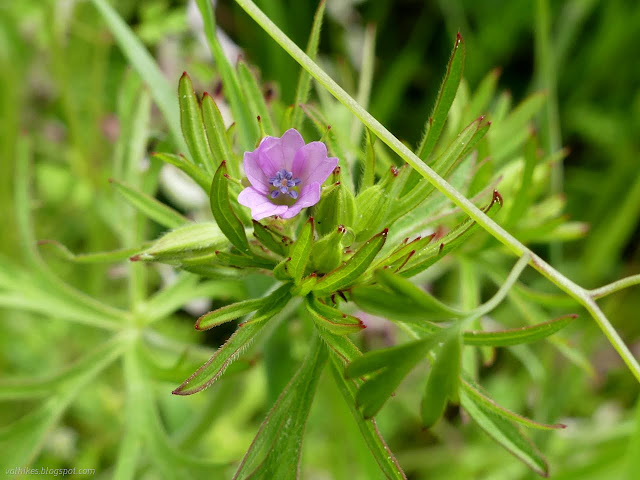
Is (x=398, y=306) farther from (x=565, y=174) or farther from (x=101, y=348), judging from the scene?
(x=565, y=174)

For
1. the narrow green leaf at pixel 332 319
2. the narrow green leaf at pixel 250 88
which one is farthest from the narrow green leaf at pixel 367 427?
the narrow green leaf at pixel 250 88

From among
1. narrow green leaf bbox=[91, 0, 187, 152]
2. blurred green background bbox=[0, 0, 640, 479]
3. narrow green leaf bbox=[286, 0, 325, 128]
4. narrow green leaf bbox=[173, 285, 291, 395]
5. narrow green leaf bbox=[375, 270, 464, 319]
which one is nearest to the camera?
narrow green leaf bbox=[375, 270, 464, 319]

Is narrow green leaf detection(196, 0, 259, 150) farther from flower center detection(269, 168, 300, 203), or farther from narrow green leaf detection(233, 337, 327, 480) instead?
narrow green leaf detection(233, 337, 327, 480)

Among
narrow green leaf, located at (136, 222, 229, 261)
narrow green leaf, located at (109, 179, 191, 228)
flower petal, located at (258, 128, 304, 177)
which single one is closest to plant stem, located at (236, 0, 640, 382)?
flower petal, located at (258, 128, 304, 177)

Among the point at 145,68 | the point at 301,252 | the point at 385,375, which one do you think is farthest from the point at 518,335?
the point at 145,68

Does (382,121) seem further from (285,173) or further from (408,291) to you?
(408,291)

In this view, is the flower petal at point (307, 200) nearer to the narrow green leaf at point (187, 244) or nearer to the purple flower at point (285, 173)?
the purple flower at point (285, 173)
